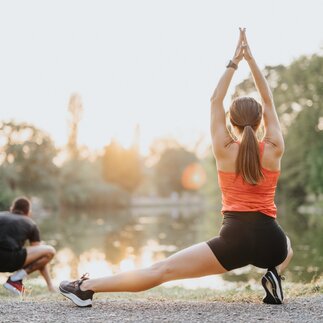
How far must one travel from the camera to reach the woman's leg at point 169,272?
15.8 feet

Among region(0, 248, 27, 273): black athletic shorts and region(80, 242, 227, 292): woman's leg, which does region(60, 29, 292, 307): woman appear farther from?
region(0, 248, 27, 273): black athletic shorts

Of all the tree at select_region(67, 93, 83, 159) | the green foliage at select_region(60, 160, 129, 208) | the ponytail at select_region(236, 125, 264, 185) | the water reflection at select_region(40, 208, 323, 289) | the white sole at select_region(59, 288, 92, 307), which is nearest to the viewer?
the ponytail at select_region(236, 125, 264, 185)

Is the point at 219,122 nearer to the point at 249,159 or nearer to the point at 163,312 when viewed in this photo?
the point at 249,159

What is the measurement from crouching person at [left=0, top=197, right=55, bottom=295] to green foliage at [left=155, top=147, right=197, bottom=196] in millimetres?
77692

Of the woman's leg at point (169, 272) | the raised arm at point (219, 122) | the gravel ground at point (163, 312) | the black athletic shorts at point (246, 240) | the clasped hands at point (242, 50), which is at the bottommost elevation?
the gravel ground at point (163, 312)

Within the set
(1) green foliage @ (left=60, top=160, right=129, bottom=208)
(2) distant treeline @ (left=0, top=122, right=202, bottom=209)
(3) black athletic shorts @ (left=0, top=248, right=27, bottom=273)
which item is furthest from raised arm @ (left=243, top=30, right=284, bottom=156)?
(1) green foliage @ (left=60, top=160, right=129, bottom=208)

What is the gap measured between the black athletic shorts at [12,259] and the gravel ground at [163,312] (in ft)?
9.01

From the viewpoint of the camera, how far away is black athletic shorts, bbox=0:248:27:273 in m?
8.07

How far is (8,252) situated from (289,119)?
3597 centimetres

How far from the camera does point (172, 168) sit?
286 feet

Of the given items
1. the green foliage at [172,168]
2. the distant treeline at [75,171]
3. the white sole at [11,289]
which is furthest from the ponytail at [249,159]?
the green foliage at [172,168]

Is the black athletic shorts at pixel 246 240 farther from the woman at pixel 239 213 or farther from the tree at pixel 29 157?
the tree at pixel 29 157

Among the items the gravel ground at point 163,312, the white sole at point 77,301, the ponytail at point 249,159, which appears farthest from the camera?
the white sole at point 77,301

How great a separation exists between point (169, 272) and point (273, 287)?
92 cm
